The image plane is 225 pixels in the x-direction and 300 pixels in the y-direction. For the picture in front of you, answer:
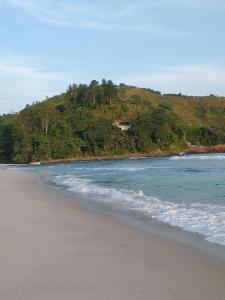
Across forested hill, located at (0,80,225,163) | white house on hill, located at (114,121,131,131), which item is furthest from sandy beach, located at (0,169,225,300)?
white house on hill, located at (114,121,131,131)

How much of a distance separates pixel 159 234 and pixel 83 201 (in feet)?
22.8

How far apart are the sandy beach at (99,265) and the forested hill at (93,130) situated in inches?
2793

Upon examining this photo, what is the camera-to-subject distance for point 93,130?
3351 inches

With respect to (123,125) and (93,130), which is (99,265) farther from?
(123,125)

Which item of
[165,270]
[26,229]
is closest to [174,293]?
[165,270]

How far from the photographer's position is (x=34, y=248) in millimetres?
7520

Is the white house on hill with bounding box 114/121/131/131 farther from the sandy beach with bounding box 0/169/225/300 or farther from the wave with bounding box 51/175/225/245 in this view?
the sandy beach with bounding box 0/169/225/300

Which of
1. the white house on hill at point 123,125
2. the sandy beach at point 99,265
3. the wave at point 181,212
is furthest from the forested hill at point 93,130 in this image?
the sandy beach at point 99,265

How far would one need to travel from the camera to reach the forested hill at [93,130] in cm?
8112

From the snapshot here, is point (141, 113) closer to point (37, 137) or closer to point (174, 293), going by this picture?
point (37, 137)

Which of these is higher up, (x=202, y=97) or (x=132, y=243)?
(x=202, y=97)

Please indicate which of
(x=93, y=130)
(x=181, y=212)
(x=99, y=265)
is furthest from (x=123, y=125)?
(x=99, y=265)

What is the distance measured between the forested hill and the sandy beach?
7095cm

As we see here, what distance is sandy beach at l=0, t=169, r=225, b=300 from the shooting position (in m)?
5.24
